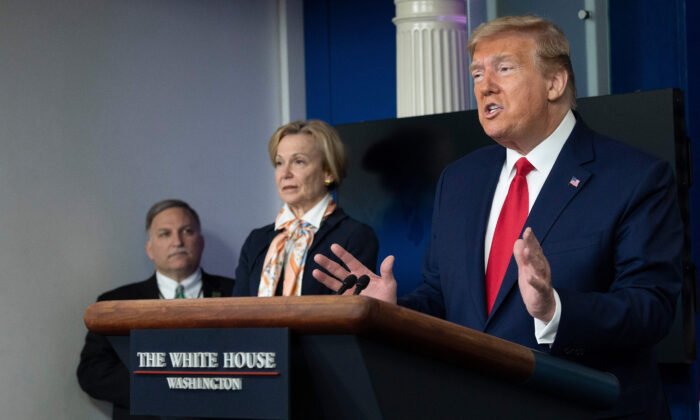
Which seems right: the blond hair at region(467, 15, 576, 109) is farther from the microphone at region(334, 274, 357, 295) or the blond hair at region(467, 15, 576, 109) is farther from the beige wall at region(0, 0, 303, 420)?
the beige wall at region(0, 0, 303, 420)

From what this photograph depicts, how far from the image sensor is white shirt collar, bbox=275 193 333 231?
3500 mm

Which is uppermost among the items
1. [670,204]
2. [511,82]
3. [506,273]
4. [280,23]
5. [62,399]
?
[280,23]

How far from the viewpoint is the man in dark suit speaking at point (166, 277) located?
14.2 feet

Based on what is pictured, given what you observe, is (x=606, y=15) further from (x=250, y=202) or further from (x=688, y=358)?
(x=250, y=202)

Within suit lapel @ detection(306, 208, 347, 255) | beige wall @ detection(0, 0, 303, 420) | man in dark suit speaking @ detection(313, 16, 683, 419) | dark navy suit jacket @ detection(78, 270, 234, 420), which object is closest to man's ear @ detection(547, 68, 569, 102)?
man in dark suit speaking @ detection(313, 16, 683, 419)

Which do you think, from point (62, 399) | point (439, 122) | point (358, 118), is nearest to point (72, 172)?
point (62, 399)

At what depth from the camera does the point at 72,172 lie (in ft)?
14.8

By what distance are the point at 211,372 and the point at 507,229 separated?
0.97m

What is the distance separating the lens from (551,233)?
1856 millimetres

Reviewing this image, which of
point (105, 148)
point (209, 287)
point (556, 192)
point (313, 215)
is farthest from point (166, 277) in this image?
point (556, 192)

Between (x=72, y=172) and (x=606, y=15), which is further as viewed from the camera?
(x=72, y=172)

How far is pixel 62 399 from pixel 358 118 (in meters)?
2.20

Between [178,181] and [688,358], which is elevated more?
[178,181]

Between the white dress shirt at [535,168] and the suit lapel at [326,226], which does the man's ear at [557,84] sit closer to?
the white dress shirt at [535,168]
